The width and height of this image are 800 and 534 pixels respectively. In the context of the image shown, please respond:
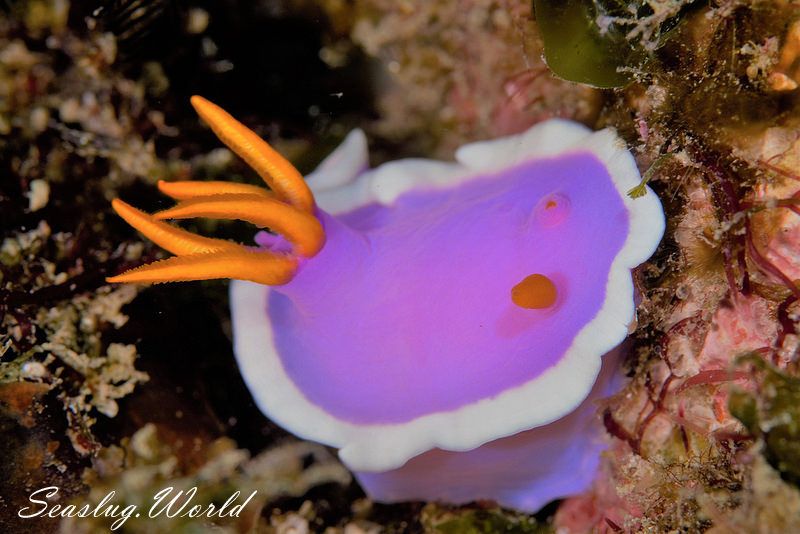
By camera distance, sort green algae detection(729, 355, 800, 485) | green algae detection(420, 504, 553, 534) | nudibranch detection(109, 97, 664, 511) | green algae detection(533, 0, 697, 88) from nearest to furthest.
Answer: green algae detection(729, 355, 800, 485) < green algae detection(533, 0, 697, 88) < nudibranch detection(109, 97, 664, 511) < green algae detection(420, 504, 553, 534)

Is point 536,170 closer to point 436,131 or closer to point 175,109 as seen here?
point 436,131

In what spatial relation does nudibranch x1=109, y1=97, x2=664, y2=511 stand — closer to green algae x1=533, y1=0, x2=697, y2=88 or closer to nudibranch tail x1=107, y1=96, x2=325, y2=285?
nudibranch tail x1=107, y1=96, x2=325, y2=285

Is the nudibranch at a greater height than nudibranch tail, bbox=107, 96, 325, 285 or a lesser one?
lesser

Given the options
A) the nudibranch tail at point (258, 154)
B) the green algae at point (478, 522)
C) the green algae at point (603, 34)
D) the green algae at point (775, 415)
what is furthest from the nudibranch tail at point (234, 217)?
the green algae at point (775, 415)

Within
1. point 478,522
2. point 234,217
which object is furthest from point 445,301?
point 478,522

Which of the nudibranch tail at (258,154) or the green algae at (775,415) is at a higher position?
the nudibranch tail at (258,154)

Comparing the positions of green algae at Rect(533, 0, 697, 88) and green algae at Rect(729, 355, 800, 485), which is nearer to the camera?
green algae at Rect(729, 355, 800, 485)

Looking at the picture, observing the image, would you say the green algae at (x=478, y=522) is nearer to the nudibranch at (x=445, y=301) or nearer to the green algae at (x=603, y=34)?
the nudibranch at (x=445, y=301)

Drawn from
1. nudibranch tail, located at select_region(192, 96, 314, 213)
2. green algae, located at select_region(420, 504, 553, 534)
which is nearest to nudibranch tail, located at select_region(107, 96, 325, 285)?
nudibranch tail, located at select_region(192, 96, 314, 213)

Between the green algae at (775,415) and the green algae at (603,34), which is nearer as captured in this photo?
the green algae at (775,415)
